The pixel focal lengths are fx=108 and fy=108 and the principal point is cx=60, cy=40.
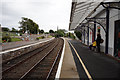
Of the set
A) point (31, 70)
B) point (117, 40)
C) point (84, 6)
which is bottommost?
point (31, 70)

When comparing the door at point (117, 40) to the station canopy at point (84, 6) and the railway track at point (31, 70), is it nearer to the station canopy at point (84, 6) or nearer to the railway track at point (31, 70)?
the station canopy at point (84, 6)

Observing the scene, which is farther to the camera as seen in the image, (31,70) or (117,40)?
(117,40)

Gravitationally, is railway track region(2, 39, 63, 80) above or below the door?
below

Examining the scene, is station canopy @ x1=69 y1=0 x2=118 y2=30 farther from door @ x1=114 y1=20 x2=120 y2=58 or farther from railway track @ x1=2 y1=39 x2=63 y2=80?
railway track @ x1=2 y1=39 x2=63 y2=80

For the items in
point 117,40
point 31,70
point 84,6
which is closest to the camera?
point 31,70

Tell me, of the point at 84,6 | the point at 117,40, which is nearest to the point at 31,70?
the point at 117,40

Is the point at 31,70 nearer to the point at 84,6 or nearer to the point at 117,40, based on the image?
the point at 117,40

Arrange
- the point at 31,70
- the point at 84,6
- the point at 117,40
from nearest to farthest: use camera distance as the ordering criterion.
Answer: the point at 31,70
the point at 117,40
the point at 84,6

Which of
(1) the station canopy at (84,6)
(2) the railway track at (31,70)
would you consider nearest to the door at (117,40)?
(1) the station canopy at (84,6)

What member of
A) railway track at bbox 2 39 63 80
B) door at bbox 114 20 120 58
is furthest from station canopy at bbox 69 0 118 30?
railway track at bbox 2 39 63 80

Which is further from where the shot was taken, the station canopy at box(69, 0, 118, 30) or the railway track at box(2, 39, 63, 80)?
the station canopy at box(69, 0, 118, 30)

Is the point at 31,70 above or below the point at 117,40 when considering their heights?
below

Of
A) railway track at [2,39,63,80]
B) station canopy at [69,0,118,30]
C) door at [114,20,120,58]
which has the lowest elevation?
railway track at [2,39,63,80]

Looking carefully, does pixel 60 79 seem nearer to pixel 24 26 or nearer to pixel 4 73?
pixel 4 73
